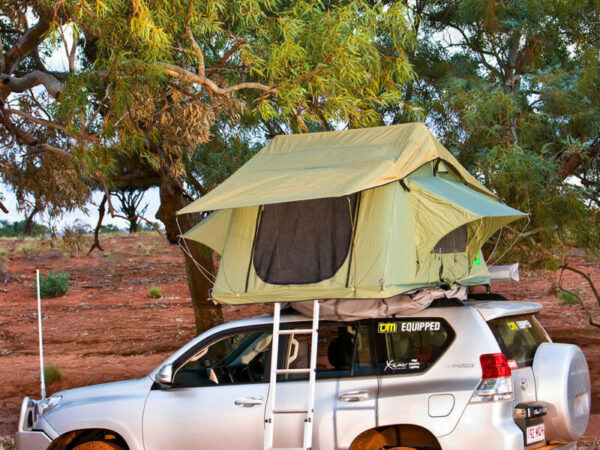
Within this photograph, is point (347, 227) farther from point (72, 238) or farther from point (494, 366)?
point (72, 238)

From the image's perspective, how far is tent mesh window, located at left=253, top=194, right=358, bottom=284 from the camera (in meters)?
6.21

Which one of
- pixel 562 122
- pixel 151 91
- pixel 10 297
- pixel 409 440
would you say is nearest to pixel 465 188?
pixel 409 440

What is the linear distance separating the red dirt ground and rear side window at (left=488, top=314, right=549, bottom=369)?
3.16 m

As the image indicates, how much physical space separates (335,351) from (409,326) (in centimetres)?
62

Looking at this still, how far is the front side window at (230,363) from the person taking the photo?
6289 millimetres

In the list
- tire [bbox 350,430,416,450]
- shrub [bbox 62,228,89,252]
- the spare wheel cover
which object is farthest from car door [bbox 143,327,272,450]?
shrub [bbox 62,228,89,252]

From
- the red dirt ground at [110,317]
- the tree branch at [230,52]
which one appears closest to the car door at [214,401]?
the red dirt ground at [110,317]

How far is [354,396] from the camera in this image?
225 inches

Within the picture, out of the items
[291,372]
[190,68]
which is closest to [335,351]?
[291,372]

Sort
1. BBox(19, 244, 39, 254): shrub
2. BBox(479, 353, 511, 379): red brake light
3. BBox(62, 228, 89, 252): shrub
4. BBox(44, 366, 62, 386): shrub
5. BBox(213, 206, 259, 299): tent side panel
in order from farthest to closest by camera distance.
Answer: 1. BBox(19, 244, 39, 254): shrub
2. BBox(44, 366, 62, 386): shrub
3. BBox(62, 228, 89, 252): shrub
4. BBox(213, 206, 259, 299): tent side panel
5. BBox(479, 353, 511, 379): red brake light

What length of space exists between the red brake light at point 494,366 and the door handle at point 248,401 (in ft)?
5.69

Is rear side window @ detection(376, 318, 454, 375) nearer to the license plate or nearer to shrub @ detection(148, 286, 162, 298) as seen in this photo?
the license plate

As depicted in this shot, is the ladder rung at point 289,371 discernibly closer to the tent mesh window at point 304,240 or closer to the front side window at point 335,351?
the front side window at point 335,351

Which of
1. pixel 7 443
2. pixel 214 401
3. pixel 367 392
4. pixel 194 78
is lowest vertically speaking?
pixel 7 443
